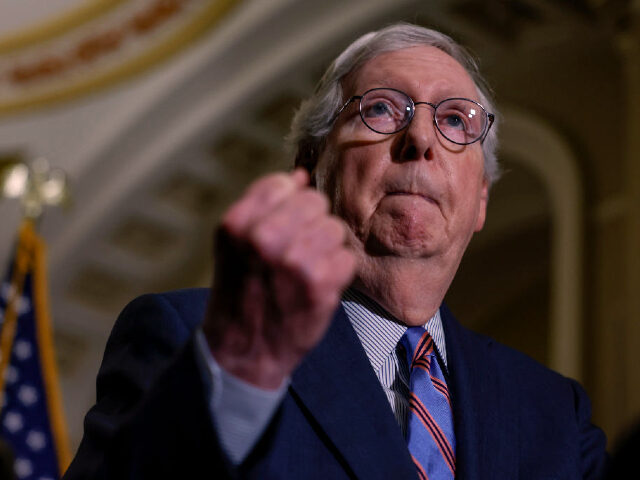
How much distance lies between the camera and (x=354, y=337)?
1.38 m

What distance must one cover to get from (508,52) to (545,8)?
685 mm

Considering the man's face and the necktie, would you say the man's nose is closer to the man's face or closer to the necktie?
the man's face

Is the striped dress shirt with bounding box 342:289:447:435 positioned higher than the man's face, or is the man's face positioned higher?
the man's face

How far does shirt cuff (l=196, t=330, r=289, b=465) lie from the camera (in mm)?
904

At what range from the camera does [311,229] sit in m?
0.86

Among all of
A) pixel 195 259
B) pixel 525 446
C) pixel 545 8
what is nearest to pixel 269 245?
pixel 525 446

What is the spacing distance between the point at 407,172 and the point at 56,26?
804cm

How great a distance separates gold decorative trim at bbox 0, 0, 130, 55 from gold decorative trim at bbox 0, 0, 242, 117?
0.52m

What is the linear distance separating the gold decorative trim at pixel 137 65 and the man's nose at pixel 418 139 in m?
6.13

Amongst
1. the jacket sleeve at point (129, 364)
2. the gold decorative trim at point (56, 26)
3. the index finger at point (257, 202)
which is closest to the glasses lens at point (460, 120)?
the jacket sleeve at point (129, 364)

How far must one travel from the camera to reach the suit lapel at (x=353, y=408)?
1190mm

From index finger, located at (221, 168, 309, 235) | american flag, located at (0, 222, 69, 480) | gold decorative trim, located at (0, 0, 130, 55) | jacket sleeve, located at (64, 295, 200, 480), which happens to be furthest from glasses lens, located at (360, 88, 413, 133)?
gold decorative trim, located at (0, 0, 130, 55)

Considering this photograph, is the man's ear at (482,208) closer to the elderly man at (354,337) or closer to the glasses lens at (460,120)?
the elderly man at (354,337)

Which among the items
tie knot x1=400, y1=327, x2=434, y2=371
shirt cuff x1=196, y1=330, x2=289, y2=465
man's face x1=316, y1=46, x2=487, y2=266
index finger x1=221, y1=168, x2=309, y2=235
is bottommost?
tie knot x1=400, y1=327, x2=434, y2=371
